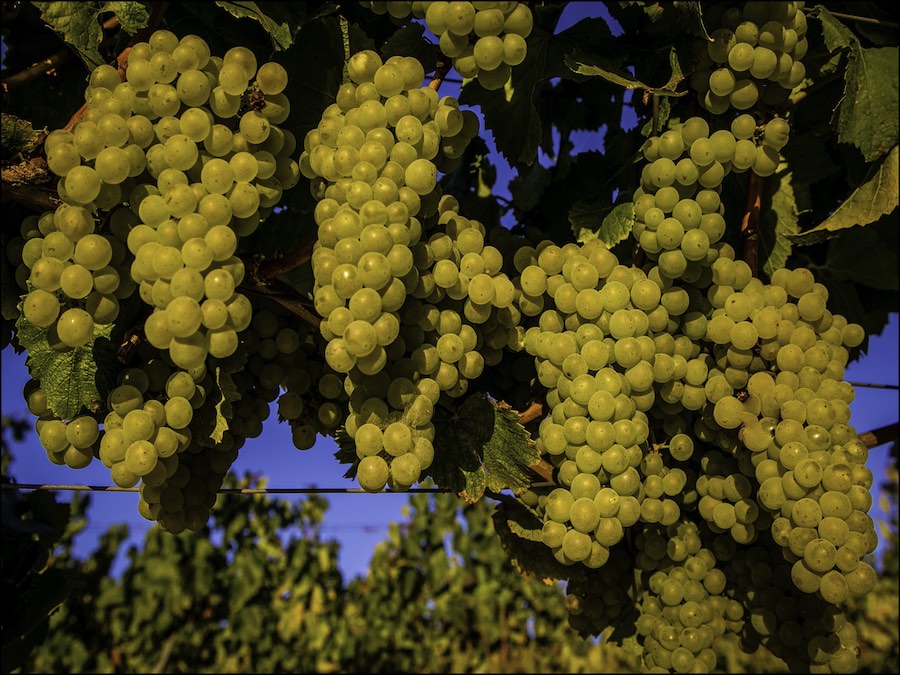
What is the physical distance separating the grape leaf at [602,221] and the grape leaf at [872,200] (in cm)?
34

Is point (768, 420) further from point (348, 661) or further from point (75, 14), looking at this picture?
point (348, 661)

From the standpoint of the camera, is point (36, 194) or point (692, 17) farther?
point (692, 17)

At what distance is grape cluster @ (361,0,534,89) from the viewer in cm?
93

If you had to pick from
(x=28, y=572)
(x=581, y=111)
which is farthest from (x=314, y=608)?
(x=581, y=111)

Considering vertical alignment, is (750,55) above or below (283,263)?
above

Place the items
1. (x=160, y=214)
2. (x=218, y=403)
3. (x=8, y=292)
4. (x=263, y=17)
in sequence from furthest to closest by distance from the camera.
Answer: (x=8, y=292) → (x=218, y=403) → (x=263, y=17) → (x=160, y=214)

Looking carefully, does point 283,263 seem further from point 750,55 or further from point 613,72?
point 750,55

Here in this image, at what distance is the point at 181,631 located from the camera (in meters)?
6.39

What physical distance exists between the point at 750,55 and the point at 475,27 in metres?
0.45

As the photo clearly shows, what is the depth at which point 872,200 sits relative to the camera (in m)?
1.31

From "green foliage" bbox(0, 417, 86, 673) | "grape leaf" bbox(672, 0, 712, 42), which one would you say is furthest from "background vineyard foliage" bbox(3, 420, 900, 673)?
"grape leaf" bbox(672, 0, 712, 42)

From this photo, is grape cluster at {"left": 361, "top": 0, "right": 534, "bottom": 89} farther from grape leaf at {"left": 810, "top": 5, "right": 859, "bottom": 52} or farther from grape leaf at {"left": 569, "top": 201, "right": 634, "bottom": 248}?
grape leaf at {"left": 810, "top": 5, "right": 859, "bottom": 52}

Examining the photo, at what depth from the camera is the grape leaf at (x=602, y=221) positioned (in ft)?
4.07

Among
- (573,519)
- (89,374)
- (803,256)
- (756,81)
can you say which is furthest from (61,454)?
(803,256)
